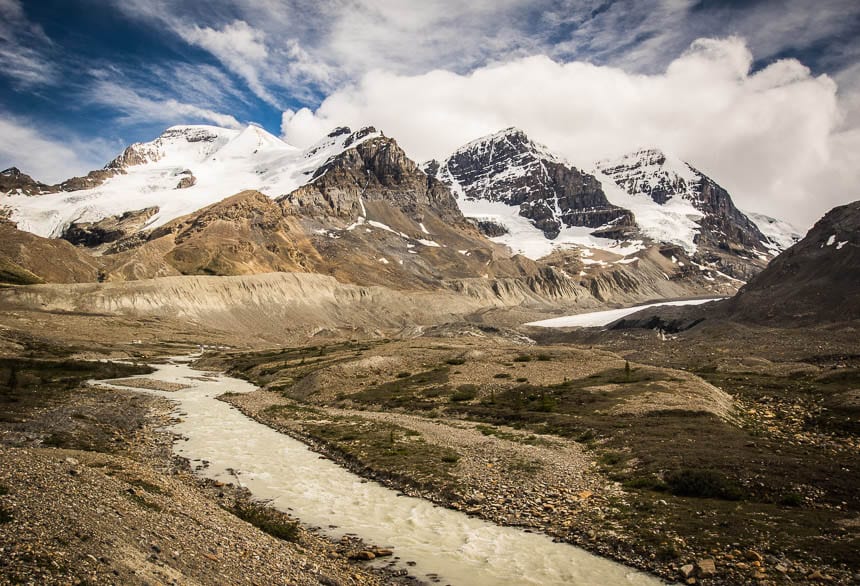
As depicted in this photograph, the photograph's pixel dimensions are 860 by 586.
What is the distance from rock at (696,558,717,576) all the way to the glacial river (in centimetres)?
150

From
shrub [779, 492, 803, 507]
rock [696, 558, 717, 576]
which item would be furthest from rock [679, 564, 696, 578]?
shrub [779, 492, 803, 507]

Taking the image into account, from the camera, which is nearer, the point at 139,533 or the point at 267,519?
the point at 139,533

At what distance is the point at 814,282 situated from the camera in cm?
13550

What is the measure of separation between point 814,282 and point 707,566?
146724 mm

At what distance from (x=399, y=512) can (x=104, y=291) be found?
7875 inches

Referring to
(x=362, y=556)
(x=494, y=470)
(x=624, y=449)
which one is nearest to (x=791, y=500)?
(x=624, y=449)

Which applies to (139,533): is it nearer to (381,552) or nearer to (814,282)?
(381,552)

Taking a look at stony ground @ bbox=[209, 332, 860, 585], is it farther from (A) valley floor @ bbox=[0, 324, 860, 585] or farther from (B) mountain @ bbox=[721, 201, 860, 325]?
(B) mountain @ bbox=[721, 201, 860, 325]

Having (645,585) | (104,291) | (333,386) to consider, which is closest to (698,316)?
(333,386)

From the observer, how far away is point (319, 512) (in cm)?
2480

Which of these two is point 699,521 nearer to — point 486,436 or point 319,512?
point 319,512

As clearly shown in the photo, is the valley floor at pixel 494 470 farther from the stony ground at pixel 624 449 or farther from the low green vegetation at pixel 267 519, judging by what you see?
the low green vegetation at pixel 267 519

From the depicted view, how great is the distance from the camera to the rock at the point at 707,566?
18.0 m

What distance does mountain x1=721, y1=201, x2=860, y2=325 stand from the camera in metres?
123
